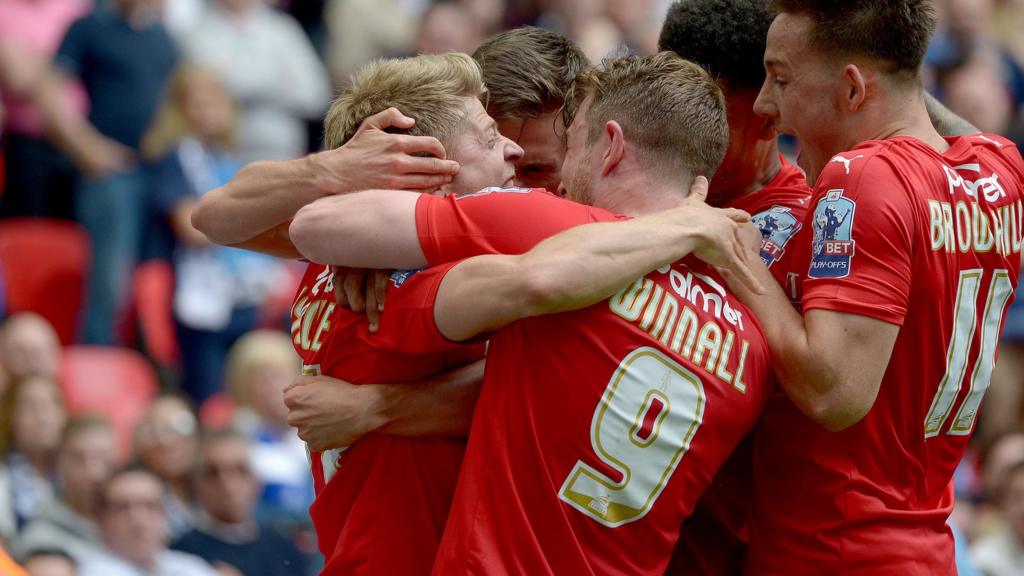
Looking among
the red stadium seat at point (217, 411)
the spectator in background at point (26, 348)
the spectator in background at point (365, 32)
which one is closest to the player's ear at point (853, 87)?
the red stadium seat at point (217, 411)

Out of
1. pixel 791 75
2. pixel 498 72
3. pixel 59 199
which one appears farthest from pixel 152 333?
pixel 791 75

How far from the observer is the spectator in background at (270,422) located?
871cm

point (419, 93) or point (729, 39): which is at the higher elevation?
point (419, 93)

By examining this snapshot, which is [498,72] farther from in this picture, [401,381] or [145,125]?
[145,125]

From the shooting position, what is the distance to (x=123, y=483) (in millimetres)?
7516

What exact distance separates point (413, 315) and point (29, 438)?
5412 mm

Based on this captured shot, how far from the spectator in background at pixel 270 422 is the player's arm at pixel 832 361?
5482mm

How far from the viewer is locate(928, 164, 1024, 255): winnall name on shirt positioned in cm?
355

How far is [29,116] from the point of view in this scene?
9.38 metres

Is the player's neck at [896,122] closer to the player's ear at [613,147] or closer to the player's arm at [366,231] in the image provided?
the player's ear at [613,147]

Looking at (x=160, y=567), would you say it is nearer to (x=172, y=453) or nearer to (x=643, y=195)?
(x=172, y=453)

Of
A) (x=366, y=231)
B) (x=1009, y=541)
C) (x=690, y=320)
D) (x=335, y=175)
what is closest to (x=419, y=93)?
(x=335, y=175)

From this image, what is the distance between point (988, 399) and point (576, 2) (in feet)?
13.3

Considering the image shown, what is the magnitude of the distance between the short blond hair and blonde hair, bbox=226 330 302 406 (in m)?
5.30
